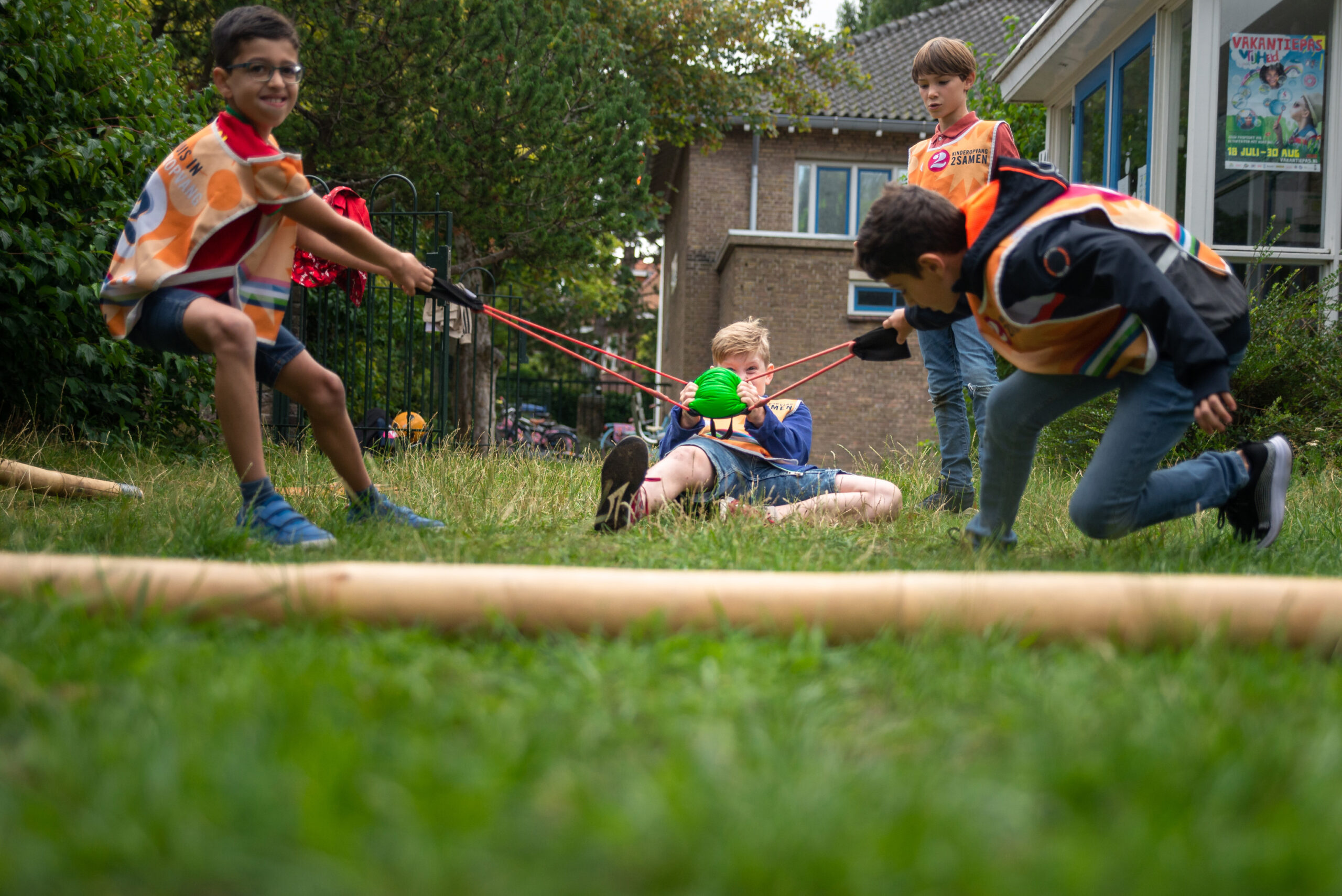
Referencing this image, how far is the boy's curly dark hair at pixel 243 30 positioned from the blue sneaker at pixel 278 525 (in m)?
1.26

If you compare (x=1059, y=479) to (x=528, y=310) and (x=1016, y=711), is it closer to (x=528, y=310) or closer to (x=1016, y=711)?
(x=1016, y=711)

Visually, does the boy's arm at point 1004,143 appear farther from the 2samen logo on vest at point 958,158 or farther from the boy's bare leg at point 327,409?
the boy's bare leg at point 327,409

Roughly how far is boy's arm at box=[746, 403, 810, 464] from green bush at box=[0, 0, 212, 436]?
11.4 feet

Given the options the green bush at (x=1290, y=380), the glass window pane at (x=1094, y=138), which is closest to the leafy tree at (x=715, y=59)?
the glass window pane at (x=1094, y=138)

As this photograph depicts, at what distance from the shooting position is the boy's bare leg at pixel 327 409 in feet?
9.69

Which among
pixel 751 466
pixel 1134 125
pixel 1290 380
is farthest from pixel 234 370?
pixel 1134 125

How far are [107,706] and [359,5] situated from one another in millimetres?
10680

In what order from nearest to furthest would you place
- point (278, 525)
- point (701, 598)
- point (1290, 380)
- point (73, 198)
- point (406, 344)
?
point (701, 598)
point (278, 525)
point (73, 198)
point (1290, 380)
point (406, 344)

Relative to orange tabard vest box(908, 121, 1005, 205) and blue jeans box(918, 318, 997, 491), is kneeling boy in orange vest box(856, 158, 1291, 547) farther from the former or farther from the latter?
blue jeans box(918, 318, 997, 491)

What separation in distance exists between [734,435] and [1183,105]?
498 centimetres

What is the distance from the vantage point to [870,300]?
45.7ft

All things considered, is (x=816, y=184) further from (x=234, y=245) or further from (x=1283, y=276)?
(x=234, y=245)

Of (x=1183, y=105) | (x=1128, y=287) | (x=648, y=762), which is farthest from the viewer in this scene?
(x=1183, y=105)

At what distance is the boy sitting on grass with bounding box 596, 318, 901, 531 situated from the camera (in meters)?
3.57
